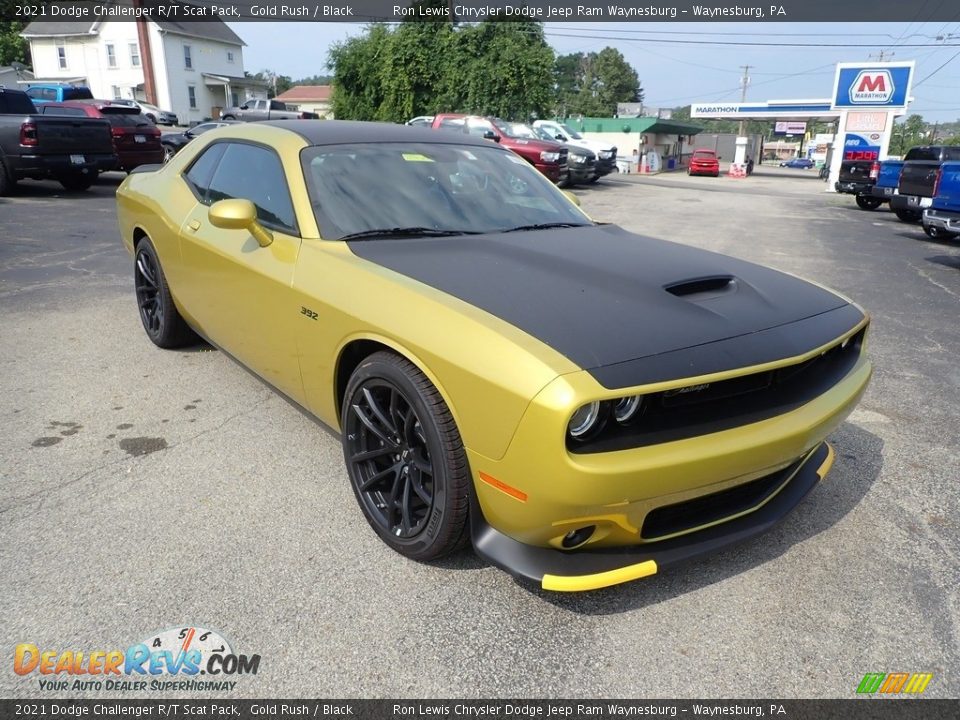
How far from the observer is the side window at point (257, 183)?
316 cm

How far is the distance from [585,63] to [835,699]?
112m

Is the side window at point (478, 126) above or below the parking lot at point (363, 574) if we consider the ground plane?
above

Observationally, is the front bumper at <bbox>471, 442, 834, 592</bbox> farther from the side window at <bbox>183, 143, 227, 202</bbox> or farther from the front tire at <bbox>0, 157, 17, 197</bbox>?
the front tire at <bbox>0, 157, 17, 197</bbox>

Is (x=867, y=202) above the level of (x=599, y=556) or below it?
below

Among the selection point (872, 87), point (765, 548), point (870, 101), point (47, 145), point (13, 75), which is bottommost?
point (765, 548)

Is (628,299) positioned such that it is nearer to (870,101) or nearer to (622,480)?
(622,480)

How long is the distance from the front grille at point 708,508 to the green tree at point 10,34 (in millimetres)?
67884

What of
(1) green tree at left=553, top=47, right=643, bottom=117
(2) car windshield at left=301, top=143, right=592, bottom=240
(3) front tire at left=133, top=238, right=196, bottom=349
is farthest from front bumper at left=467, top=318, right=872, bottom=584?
(1) green tree at left=553, top=47, right=643, bottom=117

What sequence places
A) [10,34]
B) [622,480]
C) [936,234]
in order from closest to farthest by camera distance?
[622,480]
[936,234]
[10,34]

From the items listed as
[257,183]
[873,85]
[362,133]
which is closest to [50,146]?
[257,183]

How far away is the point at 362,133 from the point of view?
3.57 metres

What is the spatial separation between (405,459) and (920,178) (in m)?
14.2

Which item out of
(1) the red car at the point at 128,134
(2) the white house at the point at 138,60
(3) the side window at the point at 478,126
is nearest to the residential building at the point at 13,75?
(2) the white house at the point at 138,60

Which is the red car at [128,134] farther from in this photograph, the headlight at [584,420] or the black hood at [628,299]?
the headlight at [584,420]
